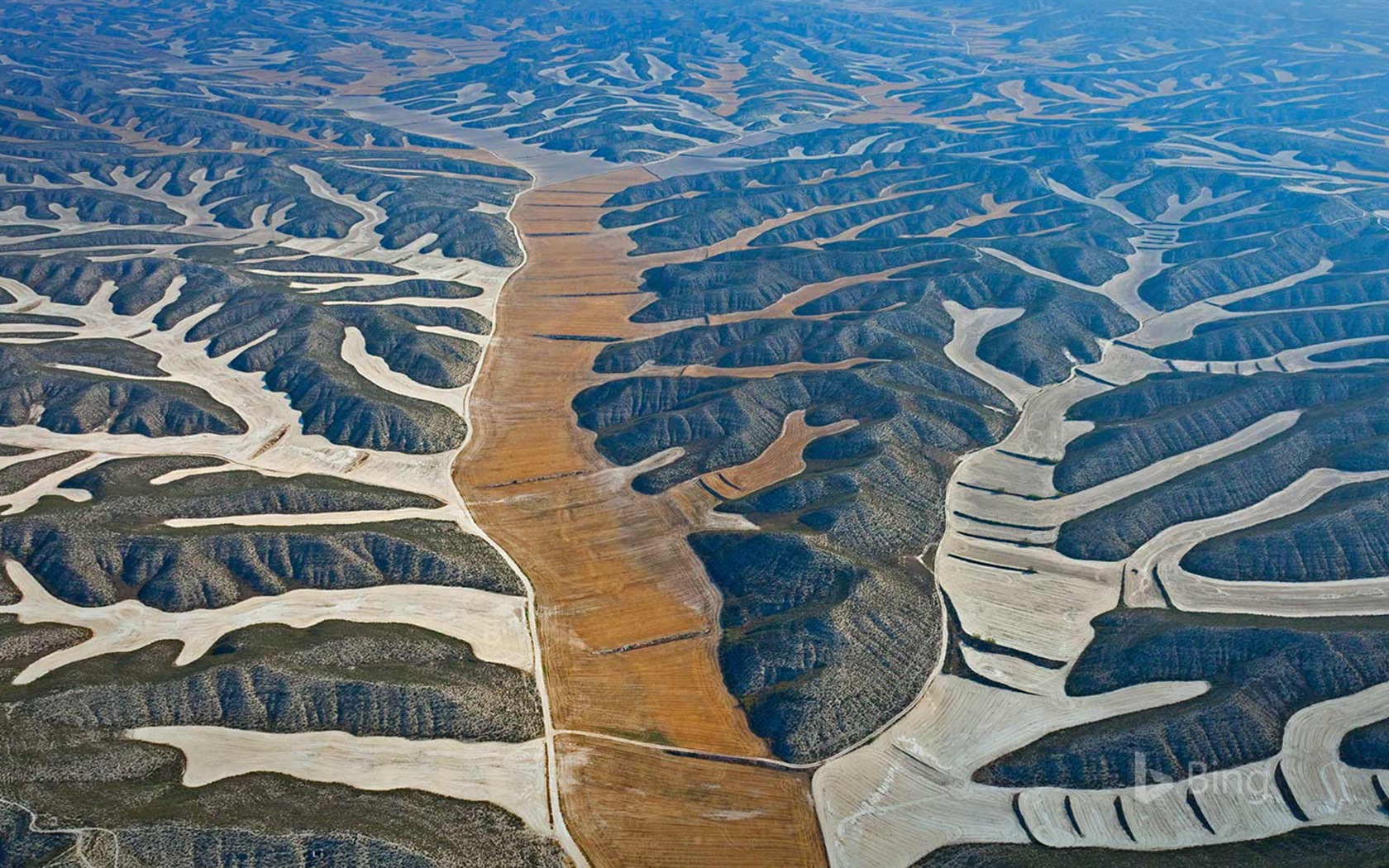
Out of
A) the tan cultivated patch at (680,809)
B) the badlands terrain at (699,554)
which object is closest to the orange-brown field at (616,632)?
the tan cultivated patch at (680,809)

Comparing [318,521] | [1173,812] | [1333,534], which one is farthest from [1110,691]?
[318,521]

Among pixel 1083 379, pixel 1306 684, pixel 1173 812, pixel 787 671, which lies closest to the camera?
pixel 1173 812

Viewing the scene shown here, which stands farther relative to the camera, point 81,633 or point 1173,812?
point 81,633

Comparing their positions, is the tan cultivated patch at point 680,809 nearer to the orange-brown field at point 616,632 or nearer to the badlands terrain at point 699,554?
the orange-brown field at point 616,632

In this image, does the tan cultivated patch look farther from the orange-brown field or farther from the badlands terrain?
the badlands terrain

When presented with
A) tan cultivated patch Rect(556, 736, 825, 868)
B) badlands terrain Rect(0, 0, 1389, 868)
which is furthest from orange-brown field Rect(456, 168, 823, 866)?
badlands terrain Rect(0, 0, 1389, 868)

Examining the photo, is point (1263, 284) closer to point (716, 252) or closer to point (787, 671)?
point (716, 252)

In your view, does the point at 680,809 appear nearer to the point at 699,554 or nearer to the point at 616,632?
the point at 616,632

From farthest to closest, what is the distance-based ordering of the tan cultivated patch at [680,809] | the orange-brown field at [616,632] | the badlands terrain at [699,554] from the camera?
1. the orange-brown field at [616,632]
2. the badlands terrain at [699,554]
3. the tan cultivated patch at [680,809]
